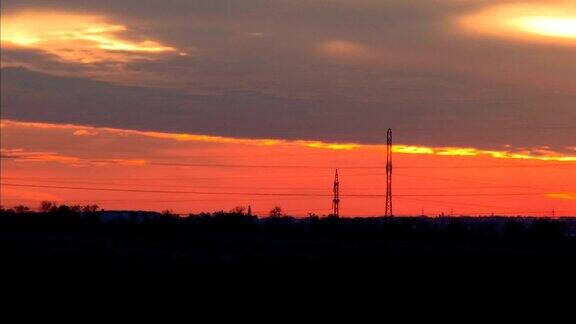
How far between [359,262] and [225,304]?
22.2 meters

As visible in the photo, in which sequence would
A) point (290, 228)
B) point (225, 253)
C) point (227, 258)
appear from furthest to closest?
point (290, 228) → point (225, 253) → point (227, 258)

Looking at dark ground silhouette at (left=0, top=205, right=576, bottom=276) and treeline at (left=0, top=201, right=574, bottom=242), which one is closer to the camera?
dark ground silhouette at (left=0, top=205, right=576, bottom=276)

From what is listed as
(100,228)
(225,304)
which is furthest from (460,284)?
(100,228)

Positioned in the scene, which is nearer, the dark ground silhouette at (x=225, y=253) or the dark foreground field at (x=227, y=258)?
the dark foreground field at (x=227, y=258)

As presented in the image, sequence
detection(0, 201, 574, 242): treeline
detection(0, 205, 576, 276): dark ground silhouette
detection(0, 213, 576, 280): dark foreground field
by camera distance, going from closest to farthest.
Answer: detection(0, 213, 576, 280): dark foreground field
detection(0, 205, 576, 276): dark ground silhouette
detection(0, 201, 574, 242): treeline

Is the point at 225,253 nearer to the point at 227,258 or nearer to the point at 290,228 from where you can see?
the point at 227,258

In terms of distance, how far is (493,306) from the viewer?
48.8m

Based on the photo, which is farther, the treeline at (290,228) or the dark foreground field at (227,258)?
the treeline at (290,228)

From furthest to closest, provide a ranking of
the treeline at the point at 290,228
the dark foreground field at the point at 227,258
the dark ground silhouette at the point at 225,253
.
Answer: the treeline at the point at 290,228, the dark ground silhouette at the point at 225,253, the dark foreground field at the point at 227,258

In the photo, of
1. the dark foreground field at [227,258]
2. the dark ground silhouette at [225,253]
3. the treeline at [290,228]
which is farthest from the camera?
the treeline at [290,228]

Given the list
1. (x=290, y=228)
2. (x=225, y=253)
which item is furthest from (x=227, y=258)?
(x=290, y=228)

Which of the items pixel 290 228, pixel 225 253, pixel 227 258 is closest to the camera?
pixel 227 258

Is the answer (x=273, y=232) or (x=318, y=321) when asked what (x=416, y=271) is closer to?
(x=318, y=321)

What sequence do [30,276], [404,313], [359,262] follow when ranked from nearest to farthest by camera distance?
1. [404,313]
2. [30,276]
3. [359,262]
